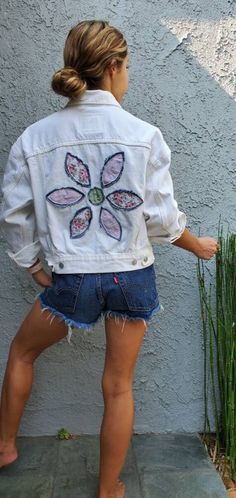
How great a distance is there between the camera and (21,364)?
2.20 m

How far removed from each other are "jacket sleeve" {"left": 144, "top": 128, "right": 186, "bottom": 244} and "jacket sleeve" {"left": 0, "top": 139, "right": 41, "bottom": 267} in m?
0.45

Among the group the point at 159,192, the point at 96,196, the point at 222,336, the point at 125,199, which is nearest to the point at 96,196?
the point at 96,196

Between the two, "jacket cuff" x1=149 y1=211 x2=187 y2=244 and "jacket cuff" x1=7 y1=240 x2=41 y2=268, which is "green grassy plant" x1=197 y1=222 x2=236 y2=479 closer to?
"jacket cuff" x1=149 y1=211 x2=187 y2=244

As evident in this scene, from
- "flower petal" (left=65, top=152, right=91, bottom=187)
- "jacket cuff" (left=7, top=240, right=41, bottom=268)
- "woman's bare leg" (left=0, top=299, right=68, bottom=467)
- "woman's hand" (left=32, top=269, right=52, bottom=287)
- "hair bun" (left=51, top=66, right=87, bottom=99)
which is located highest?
"hair bun" (left=51, top=66, right=87, bottom=99)

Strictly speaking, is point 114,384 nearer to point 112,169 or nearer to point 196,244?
point 196,244

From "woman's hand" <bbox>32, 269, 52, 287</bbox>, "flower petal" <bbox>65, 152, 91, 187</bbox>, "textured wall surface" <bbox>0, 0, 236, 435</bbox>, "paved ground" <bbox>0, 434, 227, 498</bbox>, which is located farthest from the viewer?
"textured wall surface" <bbox>0, 0, 236, 435</bbox>

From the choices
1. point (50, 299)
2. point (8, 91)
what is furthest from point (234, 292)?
point (8, 91)

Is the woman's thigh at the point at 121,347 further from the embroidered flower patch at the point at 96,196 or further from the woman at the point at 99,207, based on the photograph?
the embroidered flower patch at the point at 96,196

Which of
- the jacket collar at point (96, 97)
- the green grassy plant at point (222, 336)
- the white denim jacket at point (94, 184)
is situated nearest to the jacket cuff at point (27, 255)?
the white denim jacket at point (94, 184)

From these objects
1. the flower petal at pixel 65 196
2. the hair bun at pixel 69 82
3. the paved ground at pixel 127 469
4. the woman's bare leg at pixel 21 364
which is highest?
the hair bun at pixel 69 82

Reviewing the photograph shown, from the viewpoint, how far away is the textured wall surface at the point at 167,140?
97.3 inches

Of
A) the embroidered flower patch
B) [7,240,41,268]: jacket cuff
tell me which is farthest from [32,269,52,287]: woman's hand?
the embroidered flower patch

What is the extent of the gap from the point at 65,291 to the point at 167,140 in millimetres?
962

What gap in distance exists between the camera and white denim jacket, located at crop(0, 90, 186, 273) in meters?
1.93
